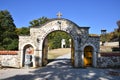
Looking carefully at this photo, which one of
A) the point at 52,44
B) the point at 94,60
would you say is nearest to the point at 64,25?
the point at 94,60

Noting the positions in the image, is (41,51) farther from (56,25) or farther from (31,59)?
(56,25)

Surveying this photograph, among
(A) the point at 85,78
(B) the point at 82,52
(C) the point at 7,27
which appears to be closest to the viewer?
(A) the point at 85,78

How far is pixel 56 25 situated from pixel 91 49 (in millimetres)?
4875

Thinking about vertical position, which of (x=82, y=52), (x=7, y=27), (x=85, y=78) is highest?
(x=7, y=27)

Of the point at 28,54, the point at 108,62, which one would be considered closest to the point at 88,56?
the point at 108,62

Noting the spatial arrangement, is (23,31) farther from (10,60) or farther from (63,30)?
(63,30)

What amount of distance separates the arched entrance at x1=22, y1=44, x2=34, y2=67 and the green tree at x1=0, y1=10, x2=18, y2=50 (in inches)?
634

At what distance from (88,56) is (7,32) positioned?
1004 inches

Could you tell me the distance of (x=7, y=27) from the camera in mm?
43000

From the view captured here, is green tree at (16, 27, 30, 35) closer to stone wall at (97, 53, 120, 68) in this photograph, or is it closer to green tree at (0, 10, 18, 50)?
green tree at (0, 10, 18, 50)

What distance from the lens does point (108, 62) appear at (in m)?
20.3

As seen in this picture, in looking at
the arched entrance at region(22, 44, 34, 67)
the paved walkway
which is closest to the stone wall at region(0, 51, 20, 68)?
the arched entrance at region(22, 44, 34, 67)

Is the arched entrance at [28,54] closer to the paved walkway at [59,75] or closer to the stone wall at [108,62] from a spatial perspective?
the paved walkway at [59,75]

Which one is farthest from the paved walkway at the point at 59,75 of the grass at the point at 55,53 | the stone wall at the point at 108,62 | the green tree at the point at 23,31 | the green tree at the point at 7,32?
the green tree at the point at 23,31
